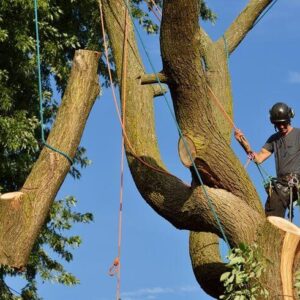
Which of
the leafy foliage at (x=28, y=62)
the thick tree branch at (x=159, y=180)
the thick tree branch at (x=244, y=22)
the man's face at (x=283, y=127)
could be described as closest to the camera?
the thick tree branch at (x=159, y=180)

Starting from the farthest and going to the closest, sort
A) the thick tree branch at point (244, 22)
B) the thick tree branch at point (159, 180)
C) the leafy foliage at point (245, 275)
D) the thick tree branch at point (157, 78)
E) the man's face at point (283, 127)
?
the thick tree branch at point (244, 22) < the man's face at point (283, 127) < the thick tree branch at point (159, 180) < the thick tree branch at point (157, 78) < the leafy foliage at point (245, 275)

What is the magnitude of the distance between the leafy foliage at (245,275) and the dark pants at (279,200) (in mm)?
1168

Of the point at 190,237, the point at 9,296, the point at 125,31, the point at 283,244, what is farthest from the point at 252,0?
the point at 9,296

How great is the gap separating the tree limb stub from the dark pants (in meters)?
1.56

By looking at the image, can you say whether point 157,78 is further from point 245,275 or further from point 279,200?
point 279,200

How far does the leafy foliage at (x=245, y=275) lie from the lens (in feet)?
17.5

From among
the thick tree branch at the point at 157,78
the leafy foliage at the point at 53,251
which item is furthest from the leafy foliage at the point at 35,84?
the thick tree branch at the point at 157,78

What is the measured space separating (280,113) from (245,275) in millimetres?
1839

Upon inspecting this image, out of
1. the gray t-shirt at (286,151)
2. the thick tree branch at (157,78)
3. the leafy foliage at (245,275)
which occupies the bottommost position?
the leafy foliage at (245,275)

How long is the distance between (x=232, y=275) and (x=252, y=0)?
4.06m

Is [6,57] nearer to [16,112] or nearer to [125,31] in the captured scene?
[16,112]

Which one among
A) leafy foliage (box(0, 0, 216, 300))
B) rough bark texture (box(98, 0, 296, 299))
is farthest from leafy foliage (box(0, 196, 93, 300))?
rough bark texture (box(98, 0, 296, 299))

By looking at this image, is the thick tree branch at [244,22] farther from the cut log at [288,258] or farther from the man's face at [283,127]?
the cut log at [288,258]

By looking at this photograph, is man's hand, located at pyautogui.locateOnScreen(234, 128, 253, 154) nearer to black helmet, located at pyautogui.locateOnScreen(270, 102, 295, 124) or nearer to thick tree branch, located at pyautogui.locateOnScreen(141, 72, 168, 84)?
black helmet, located at pyautogui.locateOnScreen(270, 102, 295, 124)
